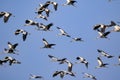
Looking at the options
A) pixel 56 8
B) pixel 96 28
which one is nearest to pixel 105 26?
pixel 96 28

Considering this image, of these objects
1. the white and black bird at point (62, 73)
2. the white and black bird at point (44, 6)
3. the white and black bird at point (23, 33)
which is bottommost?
the white and black bird at point (62, 73)

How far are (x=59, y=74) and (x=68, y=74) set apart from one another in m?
1.89

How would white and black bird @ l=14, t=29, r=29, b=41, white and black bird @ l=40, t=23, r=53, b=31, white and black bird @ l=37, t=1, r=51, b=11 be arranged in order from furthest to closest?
white and black bird @ l=37, t=1, r=51, b=11
white and black bird @ l=14, t=29, r=29, b=41
white and black bird @ l=40, t=23, r=53, b=31

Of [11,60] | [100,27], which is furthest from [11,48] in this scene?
[100,27]

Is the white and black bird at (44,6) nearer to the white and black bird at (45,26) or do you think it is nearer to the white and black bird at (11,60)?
the white and black bird at (45,26)

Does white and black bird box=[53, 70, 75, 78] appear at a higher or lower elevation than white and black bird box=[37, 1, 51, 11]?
lower

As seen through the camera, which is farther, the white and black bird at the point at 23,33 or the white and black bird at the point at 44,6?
A: the white and black bird at the point at 44,6

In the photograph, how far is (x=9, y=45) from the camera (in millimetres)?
76625

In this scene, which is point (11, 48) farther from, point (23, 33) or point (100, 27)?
point (100, 27)

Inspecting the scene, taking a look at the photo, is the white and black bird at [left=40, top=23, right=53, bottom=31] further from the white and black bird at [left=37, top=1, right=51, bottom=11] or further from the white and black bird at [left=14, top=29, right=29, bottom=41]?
the white and black bird at [left=14, top=29, right=29, bottom=41]

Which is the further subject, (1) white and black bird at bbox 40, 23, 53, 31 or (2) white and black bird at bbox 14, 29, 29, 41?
(2) white and black bird at bbox 14, 29, 29, 41

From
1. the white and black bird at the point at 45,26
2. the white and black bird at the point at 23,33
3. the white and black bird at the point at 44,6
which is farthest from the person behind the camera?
the white and black bird at the point at 44,6

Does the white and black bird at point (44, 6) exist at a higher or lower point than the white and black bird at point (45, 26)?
higher

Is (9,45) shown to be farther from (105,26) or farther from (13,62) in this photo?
(105,26)
